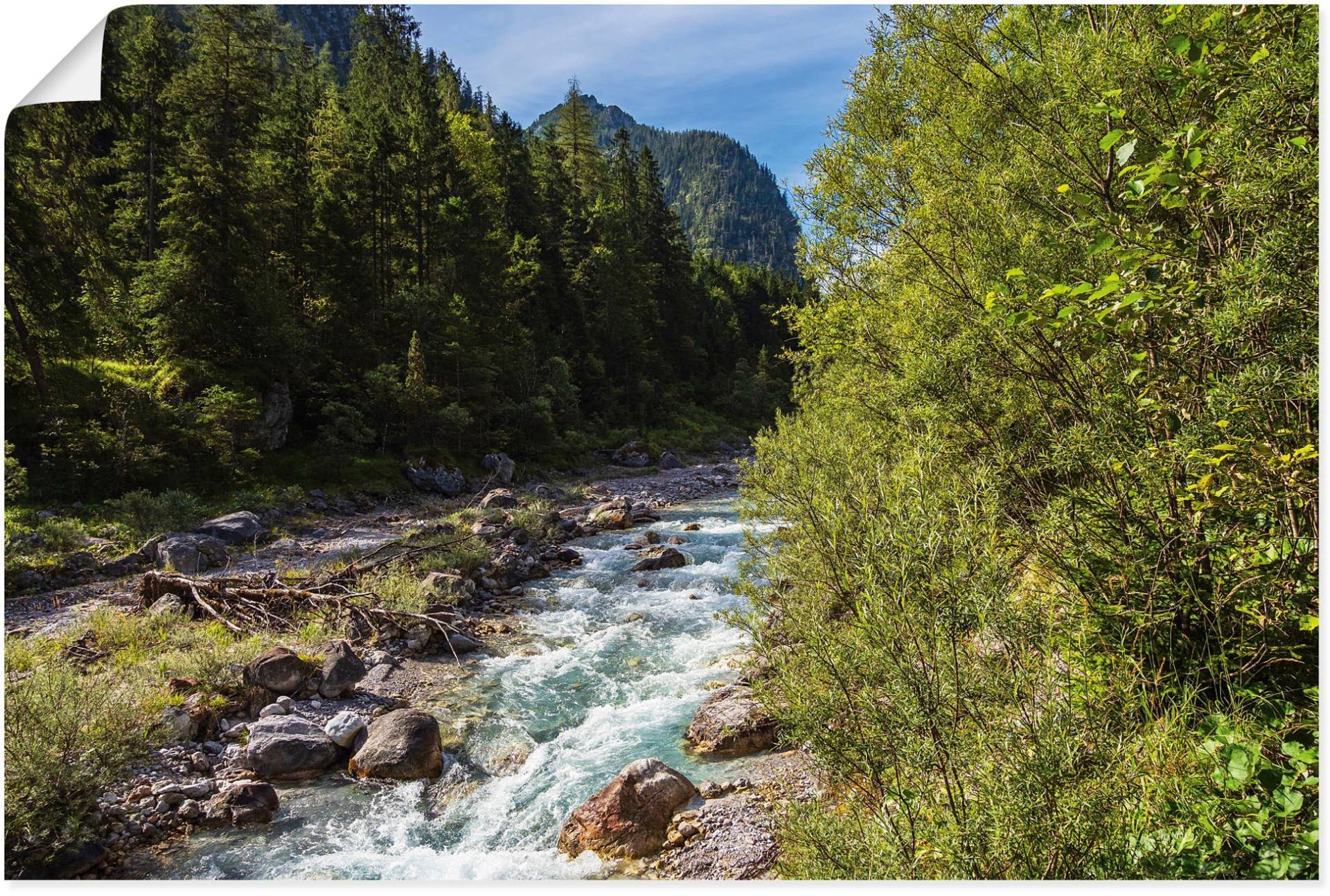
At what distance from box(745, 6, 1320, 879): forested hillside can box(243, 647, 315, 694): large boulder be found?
6453 mm

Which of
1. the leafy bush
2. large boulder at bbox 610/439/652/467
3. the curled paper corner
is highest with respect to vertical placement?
the curled paper corner

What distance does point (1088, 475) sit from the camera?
3.37 m

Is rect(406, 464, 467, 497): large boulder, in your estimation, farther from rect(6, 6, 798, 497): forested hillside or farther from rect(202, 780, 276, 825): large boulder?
rect(202, 780, 276, 825): large boulder

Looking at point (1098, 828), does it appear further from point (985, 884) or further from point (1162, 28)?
point (1162, 28)

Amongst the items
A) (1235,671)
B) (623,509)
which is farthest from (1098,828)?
(623,509)

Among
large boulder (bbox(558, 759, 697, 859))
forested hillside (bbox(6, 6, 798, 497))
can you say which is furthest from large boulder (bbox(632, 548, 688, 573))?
large boulder (bbox(558, 759, 697, 859))

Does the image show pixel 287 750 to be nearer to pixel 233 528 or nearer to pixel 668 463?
pixel 233 528

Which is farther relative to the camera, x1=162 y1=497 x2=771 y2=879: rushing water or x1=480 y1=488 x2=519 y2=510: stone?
x1=480 y1=488 x2=519 y2=510: stone

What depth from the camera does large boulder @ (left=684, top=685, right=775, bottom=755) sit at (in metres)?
6.51

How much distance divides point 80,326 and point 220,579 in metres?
7.93

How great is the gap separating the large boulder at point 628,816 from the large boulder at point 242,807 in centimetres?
269

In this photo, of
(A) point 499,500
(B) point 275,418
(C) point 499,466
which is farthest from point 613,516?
(B) point 275,418

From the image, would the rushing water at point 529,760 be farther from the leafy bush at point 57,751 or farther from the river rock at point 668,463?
the river rock at point 668,463

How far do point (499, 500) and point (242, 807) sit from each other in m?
15.3
